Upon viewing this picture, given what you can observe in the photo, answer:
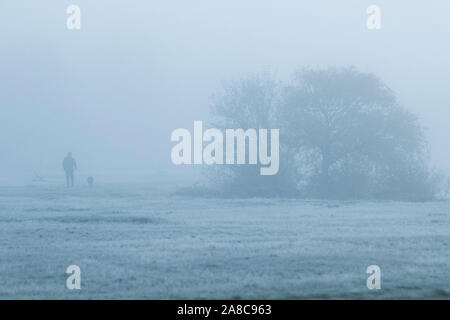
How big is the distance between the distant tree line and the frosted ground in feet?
39.7

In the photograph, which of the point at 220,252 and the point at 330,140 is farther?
the point at 330,140

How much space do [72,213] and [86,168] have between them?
6775 cm

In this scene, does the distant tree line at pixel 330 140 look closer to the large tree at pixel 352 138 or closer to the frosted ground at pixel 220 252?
the large tree at pixel 352 138

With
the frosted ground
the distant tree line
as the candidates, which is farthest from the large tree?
the frosted ground

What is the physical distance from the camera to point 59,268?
14898mm

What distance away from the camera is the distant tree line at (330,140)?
4309 centimetres

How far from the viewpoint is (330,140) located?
43438mm

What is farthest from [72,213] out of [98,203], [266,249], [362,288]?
[362,288]

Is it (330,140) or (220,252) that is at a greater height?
(330,140)

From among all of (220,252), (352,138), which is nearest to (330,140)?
(352,138)

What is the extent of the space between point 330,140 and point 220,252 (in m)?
27.3

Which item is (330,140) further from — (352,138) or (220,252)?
(220,252)

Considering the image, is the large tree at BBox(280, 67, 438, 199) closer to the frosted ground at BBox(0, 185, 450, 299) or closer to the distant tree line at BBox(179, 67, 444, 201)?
the distant tree line at BBox(179, 67, 444, 201)

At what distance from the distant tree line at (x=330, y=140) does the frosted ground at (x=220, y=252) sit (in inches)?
476
